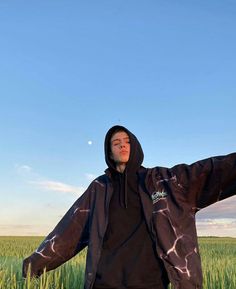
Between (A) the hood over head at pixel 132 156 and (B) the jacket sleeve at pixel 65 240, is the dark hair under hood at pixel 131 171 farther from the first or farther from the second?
(B) the jacket sleeve at pixel 65 240

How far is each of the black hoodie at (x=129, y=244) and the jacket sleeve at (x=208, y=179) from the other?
13.5 inches

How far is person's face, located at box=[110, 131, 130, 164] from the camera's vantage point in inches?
133

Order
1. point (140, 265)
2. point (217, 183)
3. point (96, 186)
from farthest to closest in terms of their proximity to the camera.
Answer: point (96, 186) → point (217, 183) → point (140, 265)

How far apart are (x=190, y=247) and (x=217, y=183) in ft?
1.62

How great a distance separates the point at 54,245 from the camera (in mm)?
3924

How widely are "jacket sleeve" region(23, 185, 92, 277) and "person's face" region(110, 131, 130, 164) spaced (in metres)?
0.47

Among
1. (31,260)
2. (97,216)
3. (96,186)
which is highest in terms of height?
Result: (96,186)

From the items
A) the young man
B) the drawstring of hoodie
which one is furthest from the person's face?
the drawstring of hoodie

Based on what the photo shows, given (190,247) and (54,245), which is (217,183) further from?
(54,245)

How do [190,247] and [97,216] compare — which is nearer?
[190,247]

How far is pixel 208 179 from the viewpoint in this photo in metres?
3.21

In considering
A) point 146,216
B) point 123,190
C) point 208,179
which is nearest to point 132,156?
point 123,190

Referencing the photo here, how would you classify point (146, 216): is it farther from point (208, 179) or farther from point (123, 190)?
point (208, 179)

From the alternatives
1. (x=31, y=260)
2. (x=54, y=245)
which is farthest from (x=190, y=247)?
(x=31, y=260)
